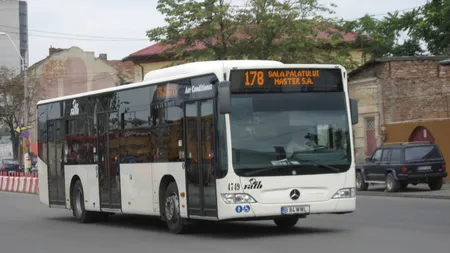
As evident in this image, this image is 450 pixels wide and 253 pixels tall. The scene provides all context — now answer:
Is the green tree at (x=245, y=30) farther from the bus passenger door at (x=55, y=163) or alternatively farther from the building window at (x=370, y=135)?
→ the bus passenger door at (x=55, y=163)

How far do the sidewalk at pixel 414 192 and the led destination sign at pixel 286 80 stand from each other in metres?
12.7

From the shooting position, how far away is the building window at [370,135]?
4397cm

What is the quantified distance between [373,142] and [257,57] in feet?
24.2

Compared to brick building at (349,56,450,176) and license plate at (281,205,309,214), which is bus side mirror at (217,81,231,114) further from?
brick building at (349,56,450,176)

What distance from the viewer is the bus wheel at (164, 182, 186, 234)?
56.2 feet

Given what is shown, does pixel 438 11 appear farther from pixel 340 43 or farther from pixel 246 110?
pixel 246 110

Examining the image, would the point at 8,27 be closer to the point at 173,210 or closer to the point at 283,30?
the point at 283,30

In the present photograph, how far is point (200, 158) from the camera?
53.4 ft

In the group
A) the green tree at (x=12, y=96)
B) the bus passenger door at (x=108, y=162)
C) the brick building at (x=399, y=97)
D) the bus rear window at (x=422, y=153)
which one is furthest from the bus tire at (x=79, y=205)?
the green tree at (x=12, y=96)

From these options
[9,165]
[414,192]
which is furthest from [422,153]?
[9,165]

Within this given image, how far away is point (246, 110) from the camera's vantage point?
1570 cm

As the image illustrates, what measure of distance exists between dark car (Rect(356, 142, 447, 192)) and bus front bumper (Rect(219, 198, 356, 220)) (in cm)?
1605

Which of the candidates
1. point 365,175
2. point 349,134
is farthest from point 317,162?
point 365,175

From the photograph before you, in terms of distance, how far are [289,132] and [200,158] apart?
5.38ft
